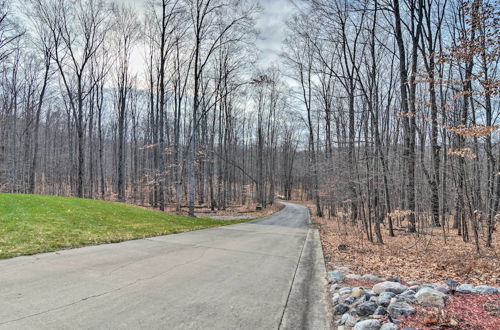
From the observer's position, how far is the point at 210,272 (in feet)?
16.1

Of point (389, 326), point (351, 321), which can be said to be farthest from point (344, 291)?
point (389, 326)

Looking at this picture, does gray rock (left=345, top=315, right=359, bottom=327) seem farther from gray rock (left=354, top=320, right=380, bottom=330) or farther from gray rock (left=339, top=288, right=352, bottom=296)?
gray rock (left=339, top=288, right=352, bottom=296)

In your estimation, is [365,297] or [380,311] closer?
[380,311]

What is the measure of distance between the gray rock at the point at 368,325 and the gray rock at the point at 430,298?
3.00 feet

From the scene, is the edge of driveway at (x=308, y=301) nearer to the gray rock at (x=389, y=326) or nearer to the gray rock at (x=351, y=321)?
the gray rock at (x=351, y=321)

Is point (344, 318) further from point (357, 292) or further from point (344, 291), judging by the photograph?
point (344, 291)

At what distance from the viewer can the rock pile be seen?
10.1ft

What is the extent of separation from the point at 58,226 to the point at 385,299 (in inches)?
A: 336

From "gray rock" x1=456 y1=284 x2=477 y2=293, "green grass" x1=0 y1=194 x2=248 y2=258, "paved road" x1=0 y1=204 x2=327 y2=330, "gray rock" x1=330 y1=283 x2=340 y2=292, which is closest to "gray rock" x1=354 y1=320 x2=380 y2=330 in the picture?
"paved road" x1=0 y1=204 x2=327 y2=330

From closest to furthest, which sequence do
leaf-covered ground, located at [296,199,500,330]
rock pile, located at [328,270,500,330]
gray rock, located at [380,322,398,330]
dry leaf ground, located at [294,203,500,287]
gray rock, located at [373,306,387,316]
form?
gray rock, located at [380,322,398,330] < leaf-covered ground, located at [296,199,500,330] < rock pile, located at [328,270,500,330] < gray rock, located at [373,306,387,316] < dry leaf ground, located at [294,203,500,287]

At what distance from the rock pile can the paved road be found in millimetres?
296

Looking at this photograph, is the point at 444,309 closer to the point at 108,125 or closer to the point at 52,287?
the point at 52,287

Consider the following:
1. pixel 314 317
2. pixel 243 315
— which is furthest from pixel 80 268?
pixel 314 317

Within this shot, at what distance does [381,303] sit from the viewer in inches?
138
